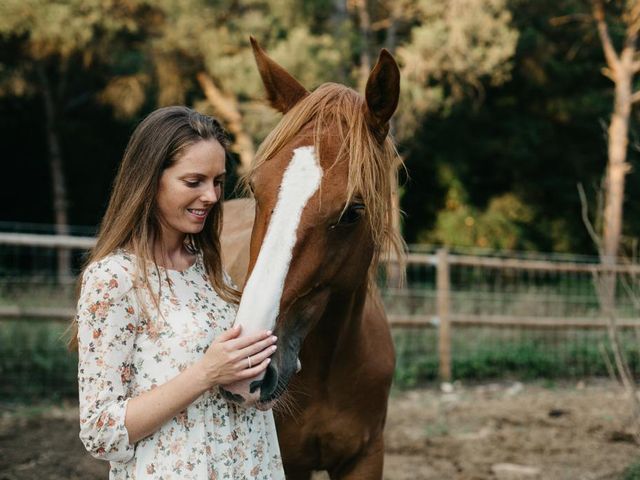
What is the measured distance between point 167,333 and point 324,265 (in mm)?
484

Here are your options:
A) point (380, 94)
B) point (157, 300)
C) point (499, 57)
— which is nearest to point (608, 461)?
point (380, 94)

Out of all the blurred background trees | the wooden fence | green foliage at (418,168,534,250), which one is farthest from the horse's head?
green foliage at (418,168,534,250)

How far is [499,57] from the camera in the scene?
1113cm

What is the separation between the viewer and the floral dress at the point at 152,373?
5.13 feet

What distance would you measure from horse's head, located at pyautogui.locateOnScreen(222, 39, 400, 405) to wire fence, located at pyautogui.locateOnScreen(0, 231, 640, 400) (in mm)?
4131

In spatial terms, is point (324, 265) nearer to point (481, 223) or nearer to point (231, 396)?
point (231, 396)

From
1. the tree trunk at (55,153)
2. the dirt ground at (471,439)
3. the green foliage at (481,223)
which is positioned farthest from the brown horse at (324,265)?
the green foliage at (481,223)

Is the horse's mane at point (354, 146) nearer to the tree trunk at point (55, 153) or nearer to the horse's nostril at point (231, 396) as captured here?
the horse's nostril at point (231, 396)

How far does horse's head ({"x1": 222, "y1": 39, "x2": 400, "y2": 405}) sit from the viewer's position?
5.59 feet

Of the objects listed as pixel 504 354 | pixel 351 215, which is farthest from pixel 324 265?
pixel 504 354

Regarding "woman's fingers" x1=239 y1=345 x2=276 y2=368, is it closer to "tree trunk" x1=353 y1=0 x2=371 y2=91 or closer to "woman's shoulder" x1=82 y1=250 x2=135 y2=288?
"woman's shoulder" x1=82 y1=250 x2=135 y2=288

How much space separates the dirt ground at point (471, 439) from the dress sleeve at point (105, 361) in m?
2.65

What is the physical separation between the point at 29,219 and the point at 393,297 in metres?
10.9

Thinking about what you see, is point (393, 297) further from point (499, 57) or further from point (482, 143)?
point (482, 143)
